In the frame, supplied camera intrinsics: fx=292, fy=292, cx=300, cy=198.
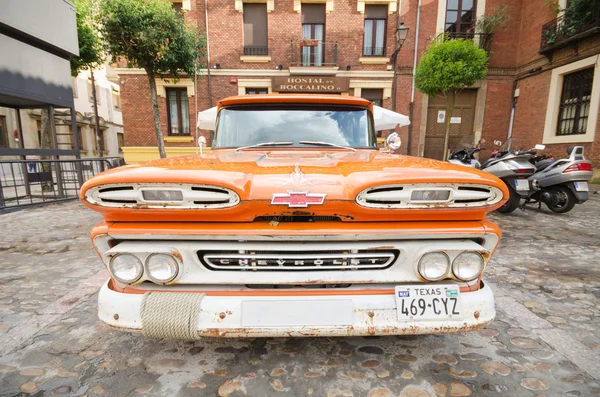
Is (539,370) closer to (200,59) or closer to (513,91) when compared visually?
(200,59)

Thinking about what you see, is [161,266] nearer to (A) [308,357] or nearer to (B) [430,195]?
(A) [308,357]

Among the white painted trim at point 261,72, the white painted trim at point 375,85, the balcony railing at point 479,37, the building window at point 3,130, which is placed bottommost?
the building window at point 3,130

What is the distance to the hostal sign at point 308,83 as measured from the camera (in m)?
13.2

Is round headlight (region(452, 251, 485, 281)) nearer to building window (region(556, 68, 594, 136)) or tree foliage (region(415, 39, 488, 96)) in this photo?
tree foliage (region(415, 39, 488, 96))

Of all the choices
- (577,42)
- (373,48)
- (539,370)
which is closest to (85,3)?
(373,48)

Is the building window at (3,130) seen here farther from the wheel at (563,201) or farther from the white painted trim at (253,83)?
the wheel at (563,201)

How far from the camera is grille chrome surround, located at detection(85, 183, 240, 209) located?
1.37 m

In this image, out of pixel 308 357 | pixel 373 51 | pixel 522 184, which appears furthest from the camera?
pixel 373 51

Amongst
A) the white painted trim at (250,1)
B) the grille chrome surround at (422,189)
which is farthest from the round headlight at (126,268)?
the white painted trim at (250,1)

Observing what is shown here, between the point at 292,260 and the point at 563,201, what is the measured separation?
22.2 feet

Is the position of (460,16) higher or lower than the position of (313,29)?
higher

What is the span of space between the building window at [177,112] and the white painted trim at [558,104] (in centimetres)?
1537

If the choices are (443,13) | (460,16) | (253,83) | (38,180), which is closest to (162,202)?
(38,180)

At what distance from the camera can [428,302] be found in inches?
57.5
